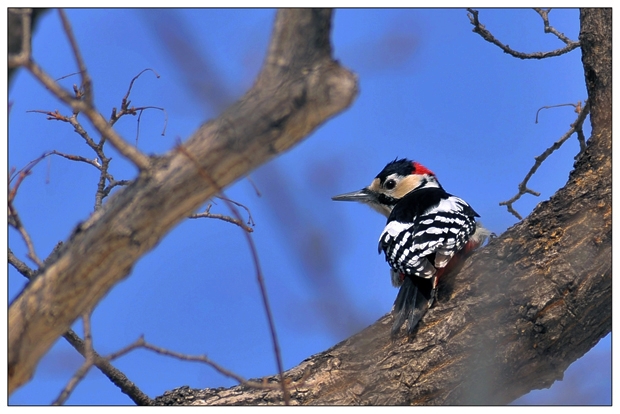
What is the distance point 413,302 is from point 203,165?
1627 mm

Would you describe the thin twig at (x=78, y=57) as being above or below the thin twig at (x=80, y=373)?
above

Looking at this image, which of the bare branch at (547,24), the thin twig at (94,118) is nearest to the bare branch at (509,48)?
the bare branch at (547,24)

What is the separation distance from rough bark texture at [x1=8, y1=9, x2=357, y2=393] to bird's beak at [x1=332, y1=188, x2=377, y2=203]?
2.86 metres

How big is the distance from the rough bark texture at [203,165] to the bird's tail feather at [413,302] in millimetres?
1473

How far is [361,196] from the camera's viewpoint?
4578 millimetres

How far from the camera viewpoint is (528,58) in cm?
369

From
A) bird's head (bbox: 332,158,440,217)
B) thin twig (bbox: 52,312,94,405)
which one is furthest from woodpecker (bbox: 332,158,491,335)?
thin twig (bbox: 52,312,94,405)

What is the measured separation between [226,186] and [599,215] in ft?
6.08

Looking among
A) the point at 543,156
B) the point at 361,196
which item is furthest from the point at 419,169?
the point at 543,156

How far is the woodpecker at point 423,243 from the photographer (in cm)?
301

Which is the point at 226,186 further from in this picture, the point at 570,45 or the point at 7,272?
the point at 570,45

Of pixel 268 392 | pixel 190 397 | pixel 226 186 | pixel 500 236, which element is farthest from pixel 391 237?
pixel 226 186

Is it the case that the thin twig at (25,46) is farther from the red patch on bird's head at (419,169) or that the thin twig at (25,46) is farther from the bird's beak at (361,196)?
the red patch on bird's head at (419,169)

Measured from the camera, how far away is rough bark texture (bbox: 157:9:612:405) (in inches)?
107
